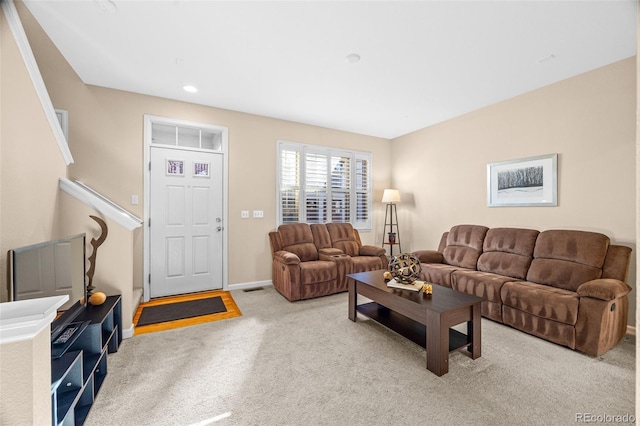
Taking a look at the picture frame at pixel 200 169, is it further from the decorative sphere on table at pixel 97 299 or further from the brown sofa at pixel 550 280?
the brown sofa at pixel 550 280

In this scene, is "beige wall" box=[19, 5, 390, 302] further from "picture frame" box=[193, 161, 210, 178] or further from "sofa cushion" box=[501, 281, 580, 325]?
"sofa cushion" box=[501, 281, 580, 325]

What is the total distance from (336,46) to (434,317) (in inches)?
102

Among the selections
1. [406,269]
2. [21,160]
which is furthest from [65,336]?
[406,269]

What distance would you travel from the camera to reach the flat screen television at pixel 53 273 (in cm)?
139

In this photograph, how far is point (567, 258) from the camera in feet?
9.37

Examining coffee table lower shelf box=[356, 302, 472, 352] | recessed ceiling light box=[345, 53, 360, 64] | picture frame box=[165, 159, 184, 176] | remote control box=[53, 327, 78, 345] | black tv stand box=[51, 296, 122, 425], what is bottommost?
coffee table lower shelf box=[356, 302, 472, 352]

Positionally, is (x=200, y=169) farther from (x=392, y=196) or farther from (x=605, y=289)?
(x=605, y=289)

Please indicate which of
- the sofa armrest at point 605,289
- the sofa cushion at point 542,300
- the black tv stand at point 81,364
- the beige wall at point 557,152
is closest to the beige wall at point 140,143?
the black tv stand at point 81,364

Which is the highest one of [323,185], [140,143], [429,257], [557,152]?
[140,143]

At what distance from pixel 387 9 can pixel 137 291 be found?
420 cm

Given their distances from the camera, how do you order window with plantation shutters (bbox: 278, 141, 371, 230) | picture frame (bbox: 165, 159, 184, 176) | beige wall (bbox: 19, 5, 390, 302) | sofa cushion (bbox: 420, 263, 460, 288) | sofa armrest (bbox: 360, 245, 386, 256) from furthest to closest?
window with plantation shutters (bbox: 278, 141, 371, 230)
sofa armrest (bbox: 360, 245, 386, 256)
picture frame (bbox: 165, 159, 184, 176)
sofa cushion (bbox: 420, 263, 460, 288)
beige wall (bbox: 19, 5, 390, 302)

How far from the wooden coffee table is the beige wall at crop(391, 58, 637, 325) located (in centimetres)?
196

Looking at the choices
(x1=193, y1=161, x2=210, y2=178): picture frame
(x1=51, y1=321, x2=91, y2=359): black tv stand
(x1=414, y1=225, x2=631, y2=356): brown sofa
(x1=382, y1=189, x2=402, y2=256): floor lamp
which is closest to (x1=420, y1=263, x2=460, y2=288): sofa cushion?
(x1=414, y1=225, x2=631, y2=356): brown sofa

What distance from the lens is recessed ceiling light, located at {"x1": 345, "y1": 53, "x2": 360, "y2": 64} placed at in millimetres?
2729
